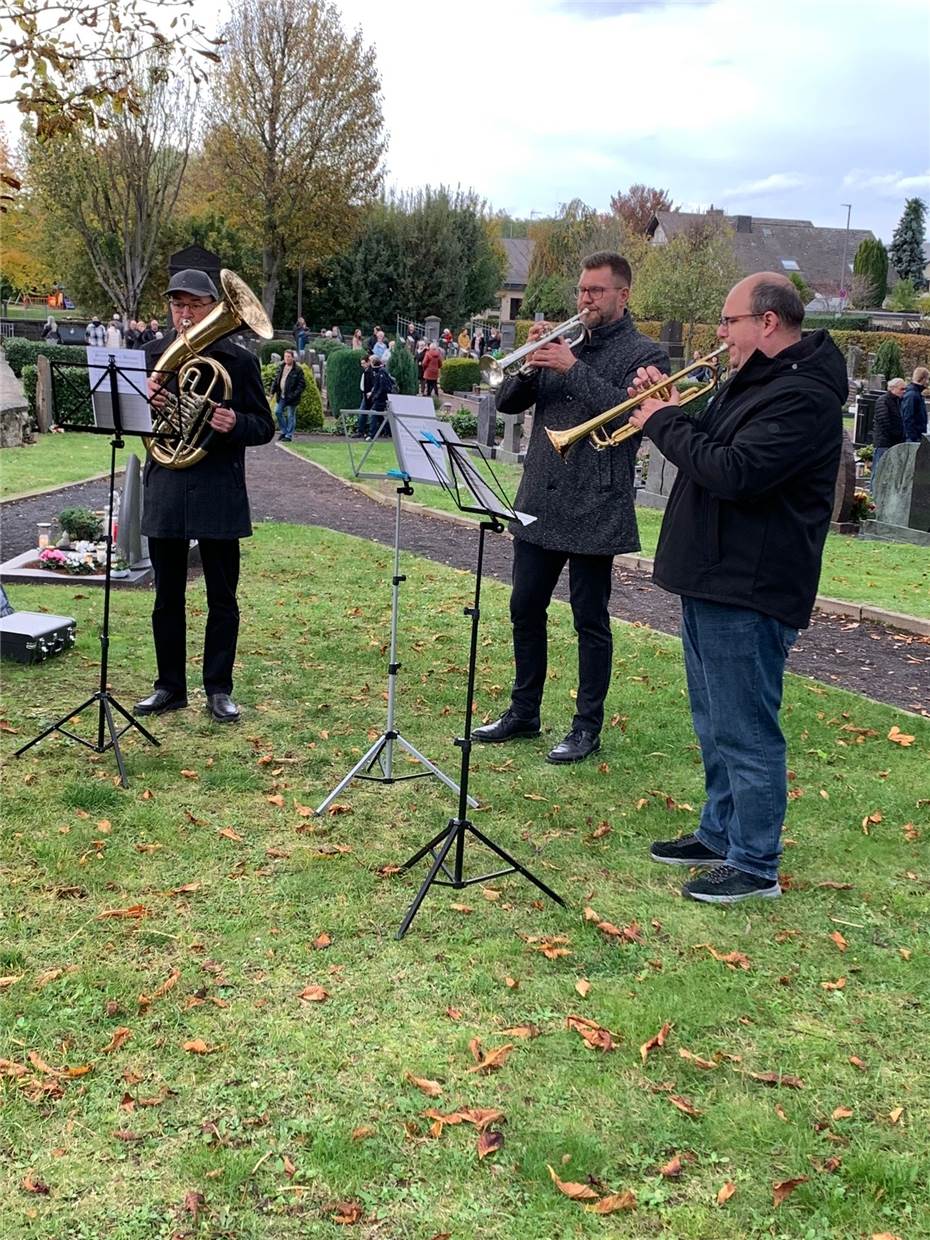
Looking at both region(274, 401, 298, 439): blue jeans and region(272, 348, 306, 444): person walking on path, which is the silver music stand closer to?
region(272, 348, 306, 444): person walking on path

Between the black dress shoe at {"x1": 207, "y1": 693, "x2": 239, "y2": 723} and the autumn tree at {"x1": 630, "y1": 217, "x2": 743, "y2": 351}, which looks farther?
the autumn tree at {"x1": 630, "y1": 217, "x2": 743, "y2": 351}

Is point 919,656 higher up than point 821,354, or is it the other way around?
point 821,354

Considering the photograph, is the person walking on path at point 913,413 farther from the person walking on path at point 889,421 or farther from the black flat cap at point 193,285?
the black flat cap at point 193,285

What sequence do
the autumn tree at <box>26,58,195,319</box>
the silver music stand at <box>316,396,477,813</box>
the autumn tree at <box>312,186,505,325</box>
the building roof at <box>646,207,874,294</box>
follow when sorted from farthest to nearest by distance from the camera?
the building roof at <box>646,207,874,294</box> → the autumn tree at <box>312,186,505,325</box> → the autumn tree at <box>26,58,195,319</box> → the silver music stand at <box>316,396,477,813</box>

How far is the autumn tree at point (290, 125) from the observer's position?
140 ft

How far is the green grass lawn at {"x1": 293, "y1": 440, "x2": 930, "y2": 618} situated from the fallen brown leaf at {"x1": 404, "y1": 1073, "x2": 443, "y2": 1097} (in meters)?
7.18

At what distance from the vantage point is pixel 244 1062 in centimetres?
319

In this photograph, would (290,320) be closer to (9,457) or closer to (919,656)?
(9,457)

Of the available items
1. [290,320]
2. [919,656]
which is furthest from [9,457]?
[290,320]

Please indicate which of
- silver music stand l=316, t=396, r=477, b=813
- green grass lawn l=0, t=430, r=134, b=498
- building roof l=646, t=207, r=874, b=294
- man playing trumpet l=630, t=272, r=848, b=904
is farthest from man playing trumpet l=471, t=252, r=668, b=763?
building roof l=646, t=207, r=874, b=294

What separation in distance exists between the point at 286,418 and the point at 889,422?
1143cm

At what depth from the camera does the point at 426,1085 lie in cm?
310

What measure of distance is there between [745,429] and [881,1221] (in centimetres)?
246

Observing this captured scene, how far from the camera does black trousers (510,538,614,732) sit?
18.4 ft
